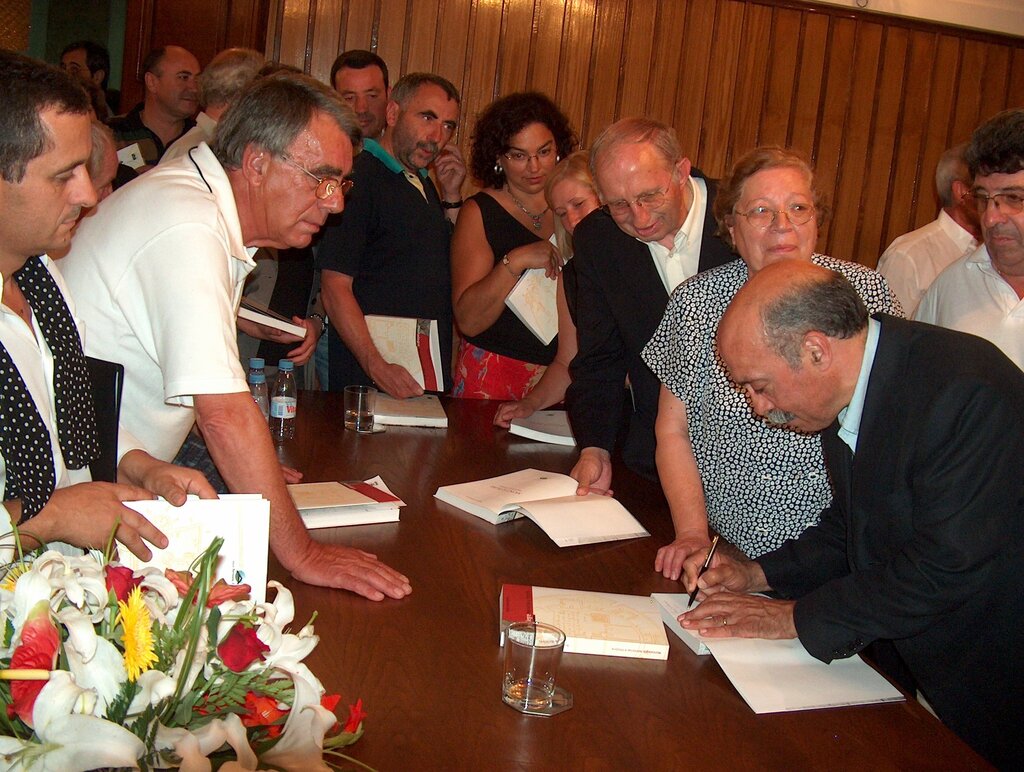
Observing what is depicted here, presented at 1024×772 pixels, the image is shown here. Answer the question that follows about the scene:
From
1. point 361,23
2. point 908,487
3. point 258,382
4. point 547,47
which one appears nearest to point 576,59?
point 547,47

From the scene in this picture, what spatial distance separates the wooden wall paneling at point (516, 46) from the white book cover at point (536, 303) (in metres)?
2.27

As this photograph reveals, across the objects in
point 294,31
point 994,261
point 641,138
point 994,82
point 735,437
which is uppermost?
point 994,82

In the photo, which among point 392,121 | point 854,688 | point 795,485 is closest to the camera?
point 854,688

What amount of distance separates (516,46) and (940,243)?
2.54 metres

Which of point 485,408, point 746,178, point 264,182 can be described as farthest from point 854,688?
point 485,408

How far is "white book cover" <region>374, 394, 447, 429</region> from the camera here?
3.19 m

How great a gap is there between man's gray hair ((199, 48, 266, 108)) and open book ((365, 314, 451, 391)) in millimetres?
939

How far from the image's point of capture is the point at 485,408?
3.57 m

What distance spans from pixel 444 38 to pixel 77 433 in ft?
Result: 13.7

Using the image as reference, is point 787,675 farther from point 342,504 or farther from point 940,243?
point 940,243

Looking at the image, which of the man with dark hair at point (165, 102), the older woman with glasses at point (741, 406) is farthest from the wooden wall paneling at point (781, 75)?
the older woman with glasses at point (741, 406)

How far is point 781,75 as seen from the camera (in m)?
5.92

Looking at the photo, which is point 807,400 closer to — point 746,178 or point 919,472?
point 919,472

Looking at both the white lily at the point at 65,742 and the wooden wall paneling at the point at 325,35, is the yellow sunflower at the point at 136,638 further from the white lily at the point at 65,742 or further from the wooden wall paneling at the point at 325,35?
the wooden wall paneling at the point at 325,35
